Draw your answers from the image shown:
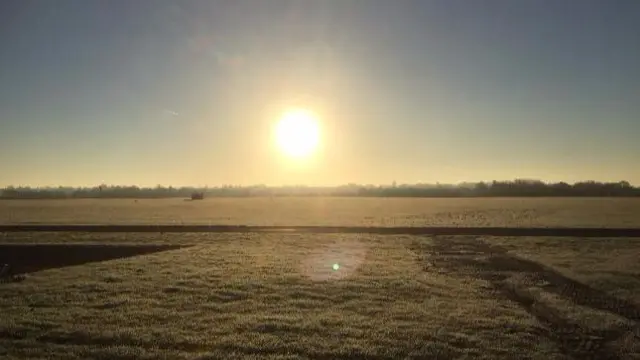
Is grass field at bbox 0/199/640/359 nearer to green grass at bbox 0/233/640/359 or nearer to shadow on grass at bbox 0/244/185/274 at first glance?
green grass at bbox 0/233/640/359

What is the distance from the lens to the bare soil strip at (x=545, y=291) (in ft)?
37.6

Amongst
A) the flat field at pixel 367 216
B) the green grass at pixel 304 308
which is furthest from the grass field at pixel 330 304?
the flat field at pixel 367 216

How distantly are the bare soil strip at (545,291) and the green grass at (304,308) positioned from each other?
9 centimetres

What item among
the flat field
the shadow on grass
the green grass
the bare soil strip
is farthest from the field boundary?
the shadow on grass

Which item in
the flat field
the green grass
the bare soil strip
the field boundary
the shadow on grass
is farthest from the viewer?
the flat field

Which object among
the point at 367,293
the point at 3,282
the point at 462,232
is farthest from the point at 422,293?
the point at 462,232

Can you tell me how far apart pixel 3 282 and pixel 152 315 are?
895 centimetres

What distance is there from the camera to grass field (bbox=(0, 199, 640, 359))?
36.9ft

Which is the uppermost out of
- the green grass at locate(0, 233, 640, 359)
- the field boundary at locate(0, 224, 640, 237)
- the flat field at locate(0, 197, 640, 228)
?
the flat field at locate(0, 197, 640, 228)

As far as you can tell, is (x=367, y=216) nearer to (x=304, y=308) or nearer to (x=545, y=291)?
(x=545, y=291)

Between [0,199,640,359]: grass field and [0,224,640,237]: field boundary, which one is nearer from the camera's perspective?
[0,199,640,359]: grass field

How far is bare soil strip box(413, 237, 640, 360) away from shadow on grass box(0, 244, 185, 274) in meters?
14.6

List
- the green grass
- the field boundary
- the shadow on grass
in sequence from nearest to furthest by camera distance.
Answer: the green grass, the shadow on grass, the field boundary

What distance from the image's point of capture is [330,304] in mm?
15242
